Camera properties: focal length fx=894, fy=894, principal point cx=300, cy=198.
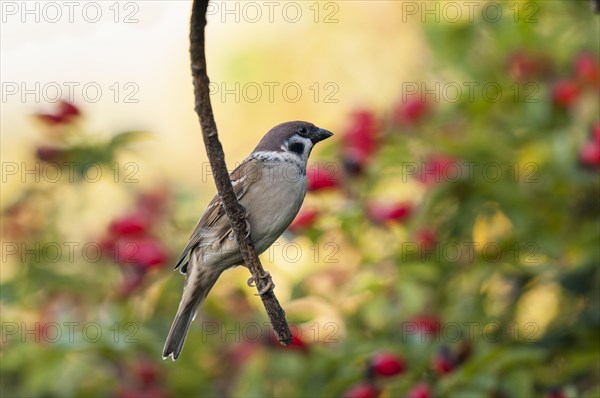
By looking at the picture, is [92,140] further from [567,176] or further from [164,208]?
[567,176]

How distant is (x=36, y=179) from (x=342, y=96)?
3.54 meters

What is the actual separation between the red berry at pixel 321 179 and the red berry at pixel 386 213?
227 millimetres

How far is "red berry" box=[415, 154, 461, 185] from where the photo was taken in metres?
4.03

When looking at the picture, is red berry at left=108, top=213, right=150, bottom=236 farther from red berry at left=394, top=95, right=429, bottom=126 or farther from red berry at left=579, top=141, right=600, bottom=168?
red berry at left=579, top=141, right=600, bottom=168

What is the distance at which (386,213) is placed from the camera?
4004 mm

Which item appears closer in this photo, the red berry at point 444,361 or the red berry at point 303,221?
the red berry at point 444,361

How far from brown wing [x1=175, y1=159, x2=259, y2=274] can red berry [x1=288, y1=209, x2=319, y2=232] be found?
0.46 m

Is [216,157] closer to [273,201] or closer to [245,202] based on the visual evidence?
[273,201]

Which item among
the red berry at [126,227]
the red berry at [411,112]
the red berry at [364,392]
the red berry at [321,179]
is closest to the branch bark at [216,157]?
the red berry at [364,392]

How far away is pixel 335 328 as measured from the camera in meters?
4.16

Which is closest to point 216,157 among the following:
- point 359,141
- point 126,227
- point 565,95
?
point 126,227

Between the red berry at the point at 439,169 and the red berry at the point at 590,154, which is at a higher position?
the red berry at the point at 590,154

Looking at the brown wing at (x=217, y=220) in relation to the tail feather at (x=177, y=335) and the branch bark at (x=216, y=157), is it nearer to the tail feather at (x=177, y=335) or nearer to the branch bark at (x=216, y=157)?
the tail feather at (x=177, y=335)

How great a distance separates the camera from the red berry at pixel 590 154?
382 cm
